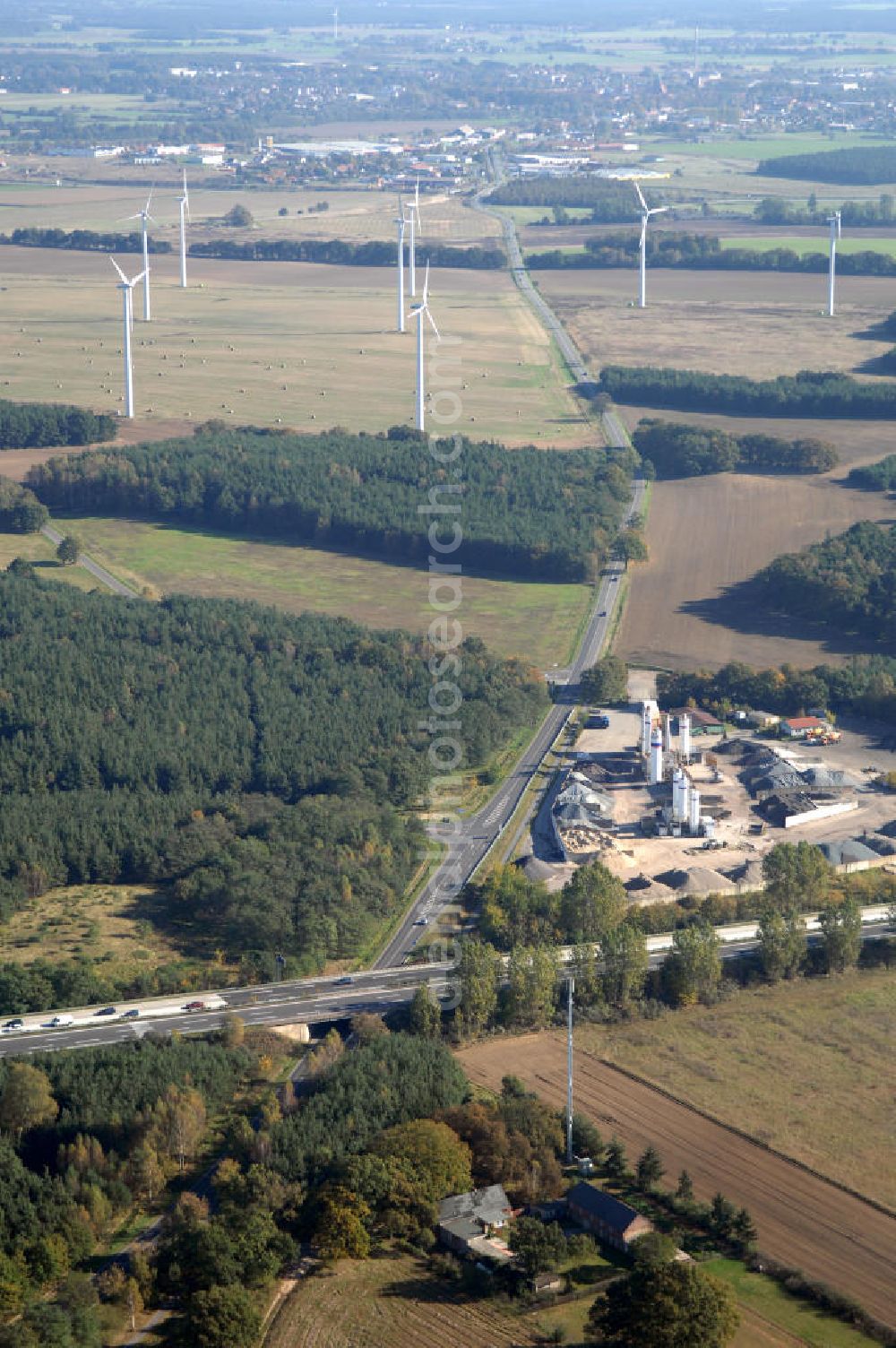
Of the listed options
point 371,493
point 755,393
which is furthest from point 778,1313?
point 755,393

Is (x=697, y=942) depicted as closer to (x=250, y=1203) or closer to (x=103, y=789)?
(x=250, y=1203)

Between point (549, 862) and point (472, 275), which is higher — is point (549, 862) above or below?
below

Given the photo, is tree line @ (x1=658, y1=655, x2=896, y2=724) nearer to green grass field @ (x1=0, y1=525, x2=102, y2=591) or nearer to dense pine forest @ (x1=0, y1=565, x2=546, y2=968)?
dense pine forest @ (x1=0, y1=565, x2=546, y2=968)

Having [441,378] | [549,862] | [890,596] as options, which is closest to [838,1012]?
[549,862]

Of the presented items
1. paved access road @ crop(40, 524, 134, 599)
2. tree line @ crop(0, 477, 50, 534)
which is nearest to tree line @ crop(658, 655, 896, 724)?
paved access road @ crop(40, 524, 134, 599)

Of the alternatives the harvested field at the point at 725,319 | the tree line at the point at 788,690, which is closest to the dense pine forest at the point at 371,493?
the tree line at the point at 788,690

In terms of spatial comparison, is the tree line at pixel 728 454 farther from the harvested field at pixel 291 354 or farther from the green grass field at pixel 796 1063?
the green grass field at pixel 796 1063
